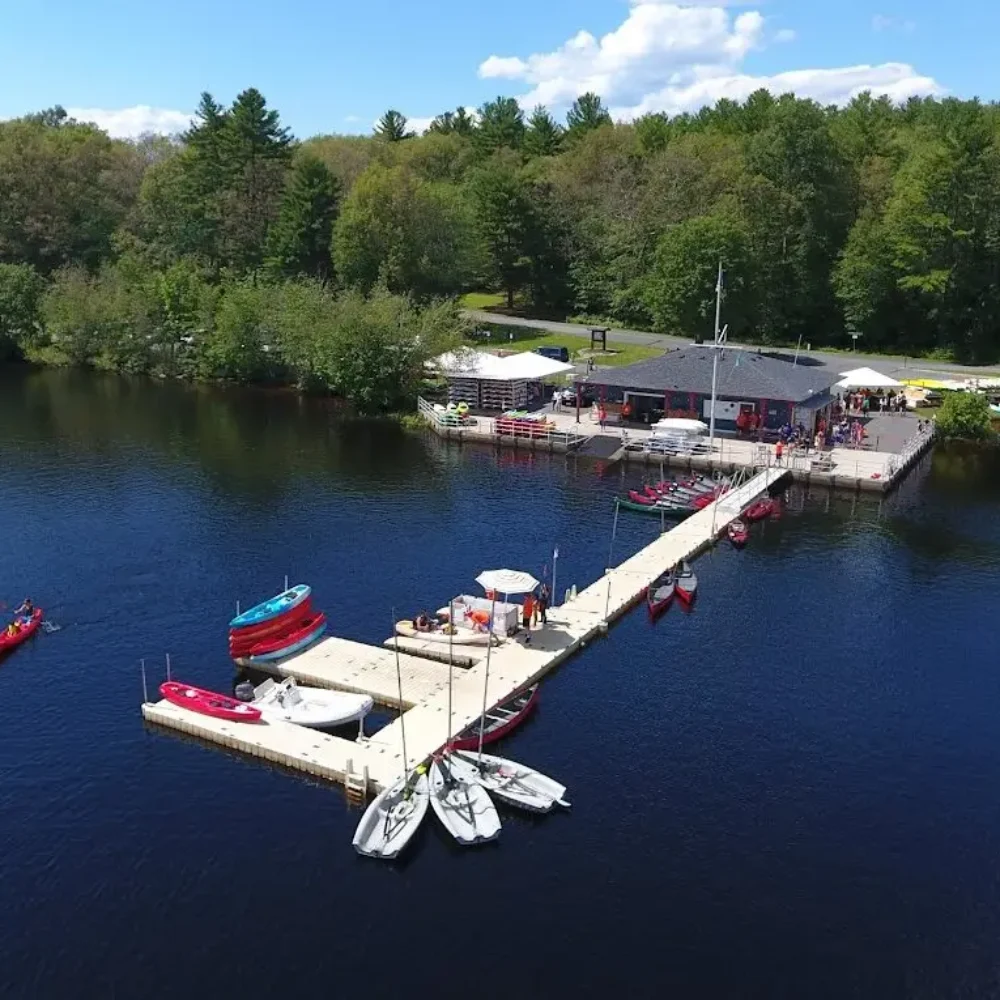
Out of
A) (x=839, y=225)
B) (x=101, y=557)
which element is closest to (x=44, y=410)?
(x=101, y=557)

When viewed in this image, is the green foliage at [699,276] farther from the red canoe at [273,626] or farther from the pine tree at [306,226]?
the red canoe at [273,626]

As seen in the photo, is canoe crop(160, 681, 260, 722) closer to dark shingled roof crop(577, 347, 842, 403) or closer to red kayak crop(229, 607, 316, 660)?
red kayak crop(229, 607, 316, 660)

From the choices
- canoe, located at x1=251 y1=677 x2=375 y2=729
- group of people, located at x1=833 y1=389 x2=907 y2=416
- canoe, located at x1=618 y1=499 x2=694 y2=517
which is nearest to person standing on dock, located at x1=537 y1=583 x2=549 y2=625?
canoe, located at x1=251 y1=677 x2=375 y2=729

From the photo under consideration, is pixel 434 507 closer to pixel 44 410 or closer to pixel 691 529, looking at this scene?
pixel 691 529

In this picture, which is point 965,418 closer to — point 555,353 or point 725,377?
point 725,377

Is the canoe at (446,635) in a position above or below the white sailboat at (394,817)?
above

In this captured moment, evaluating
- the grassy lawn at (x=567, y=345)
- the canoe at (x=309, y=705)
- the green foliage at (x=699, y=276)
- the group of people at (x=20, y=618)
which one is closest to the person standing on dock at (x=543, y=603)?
the canoe at (x=309, y=705)
